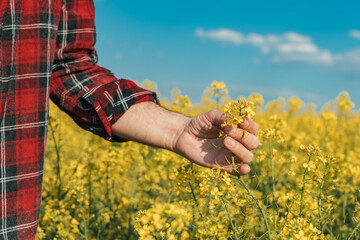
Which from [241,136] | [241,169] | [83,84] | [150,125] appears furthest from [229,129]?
[83,84]

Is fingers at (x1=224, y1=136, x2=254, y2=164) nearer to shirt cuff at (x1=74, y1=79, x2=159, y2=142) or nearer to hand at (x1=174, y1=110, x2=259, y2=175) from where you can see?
hand at (x1=174, y1=110, x2=259, y2=175)

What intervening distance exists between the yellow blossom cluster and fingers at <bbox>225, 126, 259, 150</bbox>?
0.04 metres

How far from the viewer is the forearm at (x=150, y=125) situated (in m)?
1.76

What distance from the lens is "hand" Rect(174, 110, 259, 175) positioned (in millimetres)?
1437

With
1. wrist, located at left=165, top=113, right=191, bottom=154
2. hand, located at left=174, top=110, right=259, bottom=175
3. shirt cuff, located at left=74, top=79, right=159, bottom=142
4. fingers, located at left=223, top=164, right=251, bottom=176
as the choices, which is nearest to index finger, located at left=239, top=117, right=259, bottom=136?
hand, located at left=174, top=110, right=259, bottom=175

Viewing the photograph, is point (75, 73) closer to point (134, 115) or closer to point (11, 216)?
point (134, 115)

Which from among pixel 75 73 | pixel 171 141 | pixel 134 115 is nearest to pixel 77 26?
pixel 75 73

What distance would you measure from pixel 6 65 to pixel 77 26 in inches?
→ 17.5

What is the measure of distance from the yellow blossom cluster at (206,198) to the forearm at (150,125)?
0.16 m

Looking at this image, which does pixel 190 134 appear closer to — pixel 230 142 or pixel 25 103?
pixel 230 142

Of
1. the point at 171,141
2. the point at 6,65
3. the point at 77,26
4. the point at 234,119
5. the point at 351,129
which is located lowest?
the point at 351,129

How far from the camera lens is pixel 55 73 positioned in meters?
1.83

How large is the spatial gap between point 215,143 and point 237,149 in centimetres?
24

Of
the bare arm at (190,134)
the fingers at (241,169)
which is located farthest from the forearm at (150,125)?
the fingers at (241,169)
